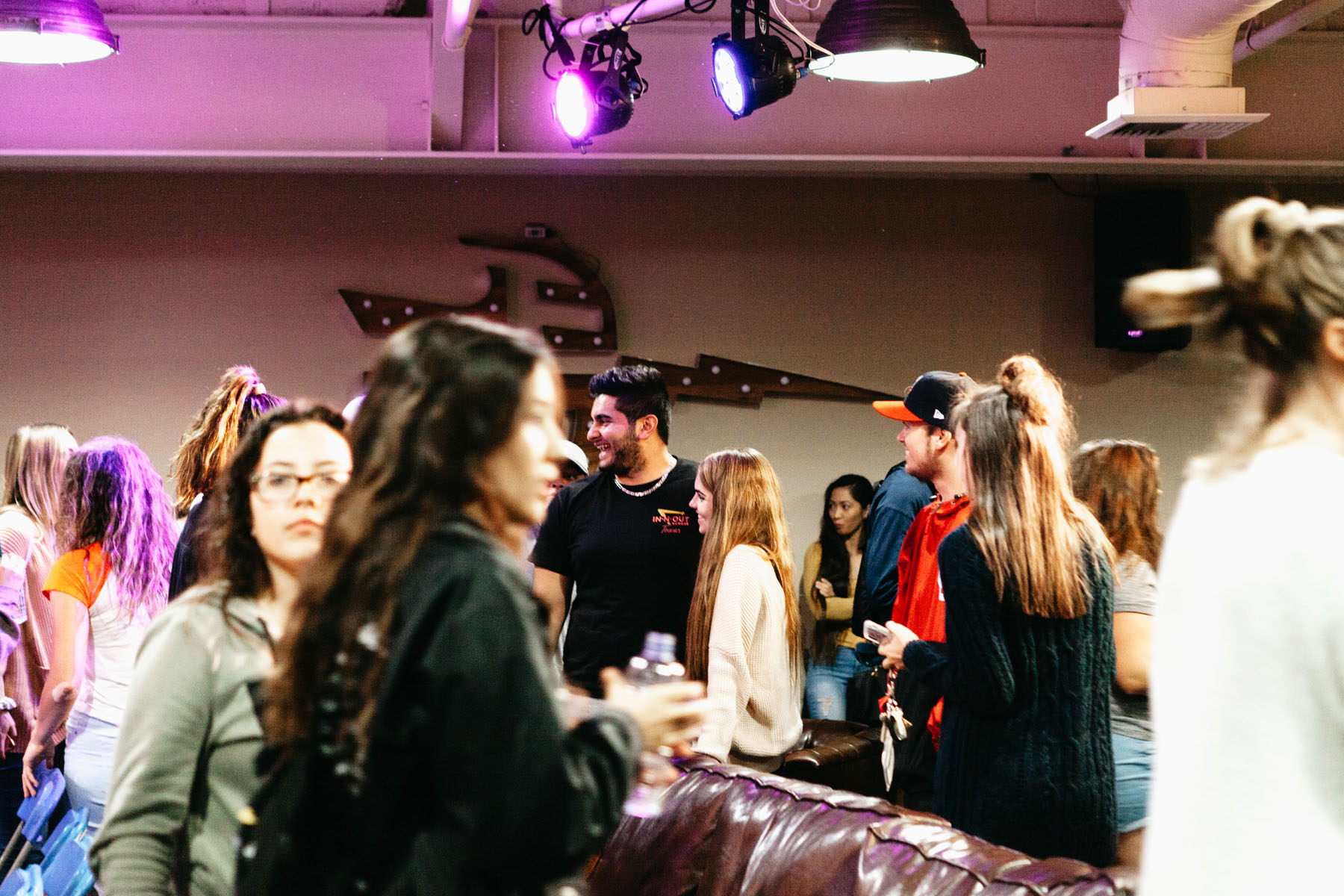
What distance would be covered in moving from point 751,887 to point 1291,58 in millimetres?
5163

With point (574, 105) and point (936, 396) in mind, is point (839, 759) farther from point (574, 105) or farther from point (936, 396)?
point (574, 105)

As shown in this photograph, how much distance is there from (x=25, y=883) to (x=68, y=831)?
0.35m

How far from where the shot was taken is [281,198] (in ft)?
20.0

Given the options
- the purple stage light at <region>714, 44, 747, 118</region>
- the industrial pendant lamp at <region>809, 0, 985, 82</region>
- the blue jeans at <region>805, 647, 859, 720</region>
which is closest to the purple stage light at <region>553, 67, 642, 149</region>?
the purple stage light at <region>714, 44, 747, 118</region>

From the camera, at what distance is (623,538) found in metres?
3.63

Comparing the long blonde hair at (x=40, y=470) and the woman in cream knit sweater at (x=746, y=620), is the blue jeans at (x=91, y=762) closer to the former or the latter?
the long blonde hair at (x=40, y=470)

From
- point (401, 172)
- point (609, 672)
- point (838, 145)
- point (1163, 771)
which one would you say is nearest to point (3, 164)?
point (401, 172)

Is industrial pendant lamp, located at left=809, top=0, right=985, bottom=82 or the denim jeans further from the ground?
industrial pendant lamp, located at left=809, top=0, right=985, bottom=82

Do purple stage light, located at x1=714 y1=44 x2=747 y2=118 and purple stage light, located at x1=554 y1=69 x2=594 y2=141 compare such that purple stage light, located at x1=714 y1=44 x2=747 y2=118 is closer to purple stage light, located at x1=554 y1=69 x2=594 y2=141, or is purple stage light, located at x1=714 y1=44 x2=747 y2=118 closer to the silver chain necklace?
purple stage light, located at x1=554 y1=69 x2=594 y2=141

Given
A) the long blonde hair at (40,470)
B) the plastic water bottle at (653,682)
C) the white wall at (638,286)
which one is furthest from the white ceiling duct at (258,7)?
the plastic water bottle at (653,682)

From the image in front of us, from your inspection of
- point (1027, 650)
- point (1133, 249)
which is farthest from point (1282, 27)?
point (1027, 650)

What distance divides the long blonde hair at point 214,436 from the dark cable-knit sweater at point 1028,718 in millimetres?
1481

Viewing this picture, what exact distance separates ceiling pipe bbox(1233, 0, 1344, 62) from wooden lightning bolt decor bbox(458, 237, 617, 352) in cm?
304

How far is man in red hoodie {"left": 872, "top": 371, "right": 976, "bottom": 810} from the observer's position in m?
3.04
